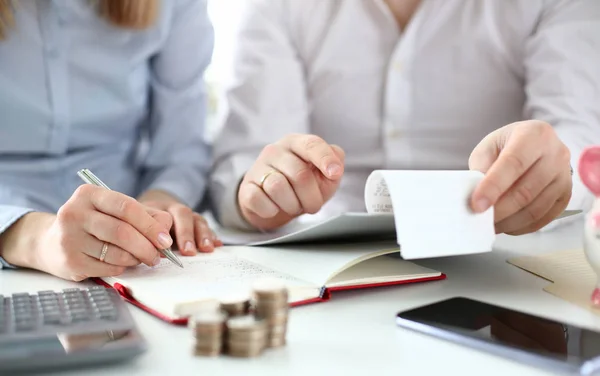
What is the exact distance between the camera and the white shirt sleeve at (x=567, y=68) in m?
→ 1.03

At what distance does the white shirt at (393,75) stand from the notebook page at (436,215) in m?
0.54

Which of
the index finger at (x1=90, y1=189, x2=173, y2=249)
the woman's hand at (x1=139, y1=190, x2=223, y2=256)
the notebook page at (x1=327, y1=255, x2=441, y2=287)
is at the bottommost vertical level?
the notebook page at (x1=327, y1=255, x2=441, y2=287)

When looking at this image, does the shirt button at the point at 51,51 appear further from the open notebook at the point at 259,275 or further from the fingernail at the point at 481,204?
the fingernail at the point at 481,204

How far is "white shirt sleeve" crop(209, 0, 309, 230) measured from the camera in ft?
3.56

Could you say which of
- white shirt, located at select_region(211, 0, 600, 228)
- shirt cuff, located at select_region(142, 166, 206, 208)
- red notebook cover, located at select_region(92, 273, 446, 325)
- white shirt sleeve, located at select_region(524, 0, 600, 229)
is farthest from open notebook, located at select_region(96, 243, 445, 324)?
white shirt sleeve, located at select_region(524, 0, 600, 229)

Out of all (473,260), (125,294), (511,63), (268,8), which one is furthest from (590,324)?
(268,8)

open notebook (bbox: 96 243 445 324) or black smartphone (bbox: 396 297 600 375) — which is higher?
open notebook (bbox: 96 243 445 324)

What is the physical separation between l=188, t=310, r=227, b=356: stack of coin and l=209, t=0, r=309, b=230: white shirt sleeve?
0.63 m

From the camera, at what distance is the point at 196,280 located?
566 mm

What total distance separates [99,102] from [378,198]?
1.81 feet

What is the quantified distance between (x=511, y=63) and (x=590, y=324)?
715 mm

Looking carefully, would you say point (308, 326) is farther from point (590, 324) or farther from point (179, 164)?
point (179, 164)

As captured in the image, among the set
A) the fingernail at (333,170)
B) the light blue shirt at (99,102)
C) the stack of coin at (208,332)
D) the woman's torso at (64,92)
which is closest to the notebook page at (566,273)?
the fingernail at (333,170)

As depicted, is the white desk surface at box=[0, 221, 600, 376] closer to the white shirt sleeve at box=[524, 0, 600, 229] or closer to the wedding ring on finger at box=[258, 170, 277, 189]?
the wedding ring on finger at box=[258, 170, 277, 189]
